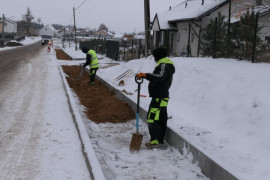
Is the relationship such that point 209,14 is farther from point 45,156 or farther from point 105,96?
point 45,156

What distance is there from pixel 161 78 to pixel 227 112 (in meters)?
2.08

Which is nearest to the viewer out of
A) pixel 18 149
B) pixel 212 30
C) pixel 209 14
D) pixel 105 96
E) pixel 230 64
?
pixel 18 149

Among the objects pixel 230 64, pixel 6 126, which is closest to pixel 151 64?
pixel 230 64

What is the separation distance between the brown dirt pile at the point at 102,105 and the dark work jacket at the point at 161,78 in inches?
87.8

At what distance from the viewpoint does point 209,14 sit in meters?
24.0

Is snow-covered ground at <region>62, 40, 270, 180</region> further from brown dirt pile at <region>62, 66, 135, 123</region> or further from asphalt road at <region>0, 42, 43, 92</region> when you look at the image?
asphalt road at <region>0, 42, 43, 92</region>

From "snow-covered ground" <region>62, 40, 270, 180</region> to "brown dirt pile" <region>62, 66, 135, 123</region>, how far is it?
641 mm

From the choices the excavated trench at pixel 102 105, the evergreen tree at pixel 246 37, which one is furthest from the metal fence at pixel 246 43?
the excavated trench at pixel 102 105

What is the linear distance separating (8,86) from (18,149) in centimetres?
686

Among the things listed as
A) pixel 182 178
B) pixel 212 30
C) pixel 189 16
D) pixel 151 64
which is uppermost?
pixel 189 16

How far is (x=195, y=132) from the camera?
5.96 metres

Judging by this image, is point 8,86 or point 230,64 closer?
point 230,64

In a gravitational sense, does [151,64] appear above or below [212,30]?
below

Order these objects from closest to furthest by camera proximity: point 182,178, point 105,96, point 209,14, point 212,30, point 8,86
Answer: point 182,178 → point 105,96 → point 8,86 → point 212,30 → point 209,14
